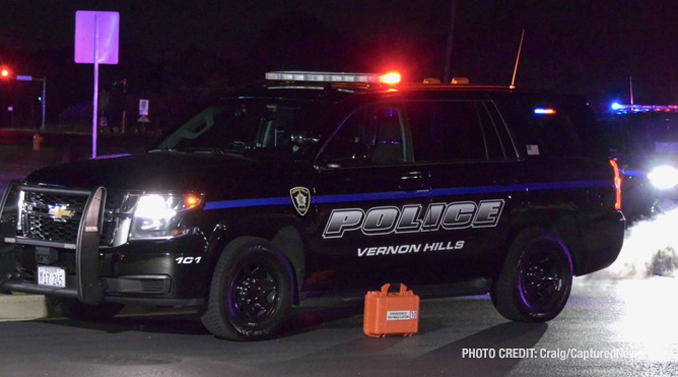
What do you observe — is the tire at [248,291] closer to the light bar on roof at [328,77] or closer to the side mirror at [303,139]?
the side mirror at [303,139]

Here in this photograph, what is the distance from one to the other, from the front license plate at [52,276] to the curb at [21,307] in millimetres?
1349

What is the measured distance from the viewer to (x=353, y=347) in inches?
331

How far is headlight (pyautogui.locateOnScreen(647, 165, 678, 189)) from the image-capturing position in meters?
16.1

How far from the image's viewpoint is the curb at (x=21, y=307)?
933 cm

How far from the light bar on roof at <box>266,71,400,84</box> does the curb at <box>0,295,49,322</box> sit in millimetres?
2945

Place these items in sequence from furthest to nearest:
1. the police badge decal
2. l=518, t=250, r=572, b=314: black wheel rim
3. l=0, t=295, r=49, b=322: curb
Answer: l=518, t=250, r=572, b=314: black wheel rim, l=0, t=295, r=49, b=322: curb, the police badge decal

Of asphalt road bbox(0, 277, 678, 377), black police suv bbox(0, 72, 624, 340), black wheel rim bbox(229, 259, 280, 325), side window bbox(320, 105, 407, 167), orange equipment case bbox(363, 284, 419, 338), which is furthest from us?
orange equipment case bbox(363, 284, 419, 338)

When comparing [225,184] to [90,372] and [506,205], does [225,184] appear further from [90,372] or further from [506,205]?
[506,205]

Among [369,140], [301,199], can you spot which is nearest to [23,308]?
[301,199]

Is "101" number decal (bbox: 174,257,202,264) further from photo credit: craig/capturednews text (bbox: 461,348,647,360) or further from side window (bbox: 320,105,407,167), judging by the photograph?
photo credit: craig/capturednews text (bbox: 461,348,647,360)

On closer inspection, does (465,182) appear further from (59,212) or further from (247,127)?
(59,212)

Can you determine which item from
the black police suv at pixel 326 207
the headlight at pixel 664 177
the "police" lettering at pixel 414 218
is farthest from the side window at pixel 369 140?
the headlight at pixel 664 177

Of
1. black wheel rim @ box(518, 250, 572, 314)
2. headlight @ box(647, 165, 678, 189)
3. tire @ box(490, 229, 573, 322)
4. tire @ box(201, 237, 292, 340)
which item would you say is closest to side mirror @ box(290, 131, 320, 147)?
tire @ box(201, 237, 292, 340)

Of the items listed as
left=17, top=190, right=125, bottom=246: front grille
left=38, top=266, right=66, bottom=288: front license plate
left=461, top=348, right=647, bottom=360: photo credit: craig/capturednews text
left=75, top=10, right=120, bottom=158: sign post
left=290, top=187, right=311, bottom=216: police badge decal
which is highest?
left=75, top=10, right=120, bottom=158: sign post
